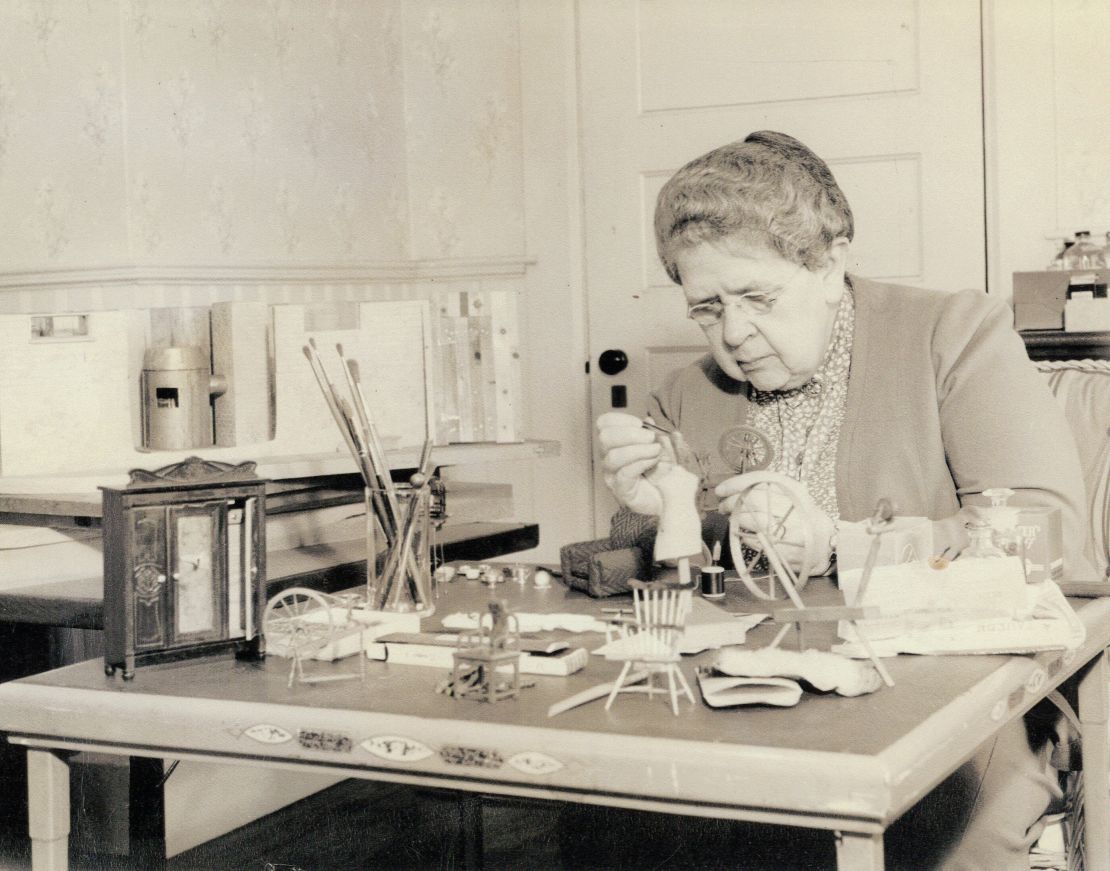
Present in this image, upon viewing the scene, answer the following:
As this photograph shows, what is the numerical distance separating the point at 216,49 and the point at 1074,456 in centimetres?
284

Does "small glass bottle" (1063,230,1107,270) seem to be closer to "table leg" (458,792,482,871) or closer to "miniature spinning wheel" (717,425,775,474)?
"miniature spinning wheel" (717,425,775,474)

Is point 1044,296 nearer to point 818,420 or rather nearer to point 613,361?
point 613,361

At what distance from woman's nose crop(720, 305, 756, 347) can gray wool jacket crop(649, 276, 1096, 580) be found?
188 millimetres

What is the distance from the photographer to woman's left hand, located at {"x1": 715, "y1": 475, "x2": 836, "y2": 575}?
1.65 metres

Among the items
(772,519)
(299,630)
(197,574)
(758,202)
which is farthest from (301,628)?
(758,202)

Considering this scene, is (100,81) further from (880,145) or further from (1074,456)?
(1074,456)

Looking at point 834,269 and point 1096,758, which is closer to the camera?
point 1096,758

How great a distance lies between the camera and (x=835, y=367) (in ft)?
6.55

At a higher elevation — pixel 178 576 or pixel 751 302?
pixel 751 302

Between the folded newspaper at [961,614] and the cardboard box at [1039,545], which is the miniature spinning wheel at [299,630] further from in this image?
the cardboard box at [1039,545]

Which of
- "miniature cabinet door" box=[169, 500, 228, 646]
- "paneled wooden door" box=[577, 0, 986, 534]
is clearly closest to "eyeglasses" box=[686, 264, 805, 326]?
"miniature cabinet door" box=[169, 500, 228, 646]

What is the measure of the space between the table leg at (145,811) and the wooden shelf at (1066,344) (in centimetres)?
221

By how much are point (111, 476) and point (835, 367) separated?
1.13 m

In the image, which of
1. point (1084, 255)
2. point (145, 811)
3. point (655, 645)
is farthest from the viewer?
point (1084, 255)
